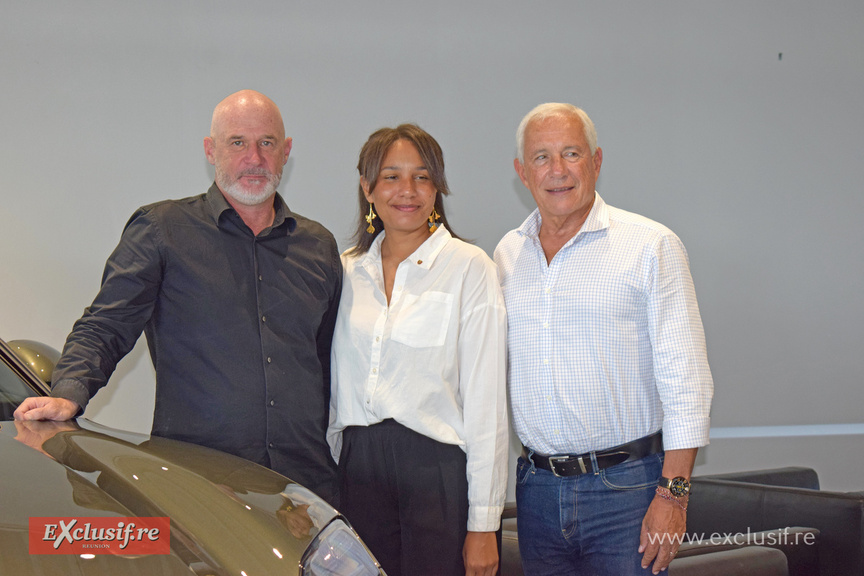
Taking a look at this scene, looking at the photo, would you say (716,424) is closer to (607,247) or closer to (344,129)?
(344,129)

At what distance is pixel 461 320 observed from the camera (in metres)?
1.78

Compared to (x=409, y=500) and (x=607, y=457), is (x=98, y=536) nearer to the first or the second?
(x=409, y=500)

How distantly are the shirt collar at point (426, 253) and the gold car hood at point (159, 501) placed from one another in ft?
2.48

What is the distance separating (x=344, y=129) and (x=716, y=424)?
9.63 feet

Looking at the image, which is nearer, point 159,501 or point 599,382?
point 159,501

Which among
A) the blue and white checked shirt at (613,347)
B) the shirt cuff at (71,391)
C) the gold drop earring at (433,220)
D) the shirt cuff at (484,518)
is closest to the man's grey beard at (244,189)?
the gold drop earring at (433,220)

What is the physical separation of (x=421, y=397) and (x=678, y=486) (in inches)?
23.9

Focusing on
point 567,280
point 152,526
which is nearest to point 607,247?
point 567,280

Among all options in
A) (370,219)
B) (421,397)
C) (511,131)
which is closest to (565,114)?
(370,219)

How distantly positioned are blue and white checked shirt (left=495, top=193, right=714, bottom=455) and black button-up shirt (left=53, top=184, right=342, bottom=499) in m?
0.54

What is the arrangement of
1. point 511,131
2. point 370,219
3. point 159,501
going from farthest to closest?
point 511,131
point 370,219
point 159,501

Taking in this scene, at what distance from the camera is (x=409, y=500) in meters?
1.70

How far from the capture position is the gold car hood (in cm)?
84

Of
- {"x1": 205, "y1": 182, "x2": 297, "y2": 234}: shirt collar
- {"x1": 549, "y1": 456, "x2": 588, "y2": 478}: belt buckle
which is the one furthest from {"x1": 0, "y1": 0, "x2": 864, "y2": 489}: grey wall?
{"x1": 549, "y1": 456, "x2": 588, "y2": 478}: belt buckle
